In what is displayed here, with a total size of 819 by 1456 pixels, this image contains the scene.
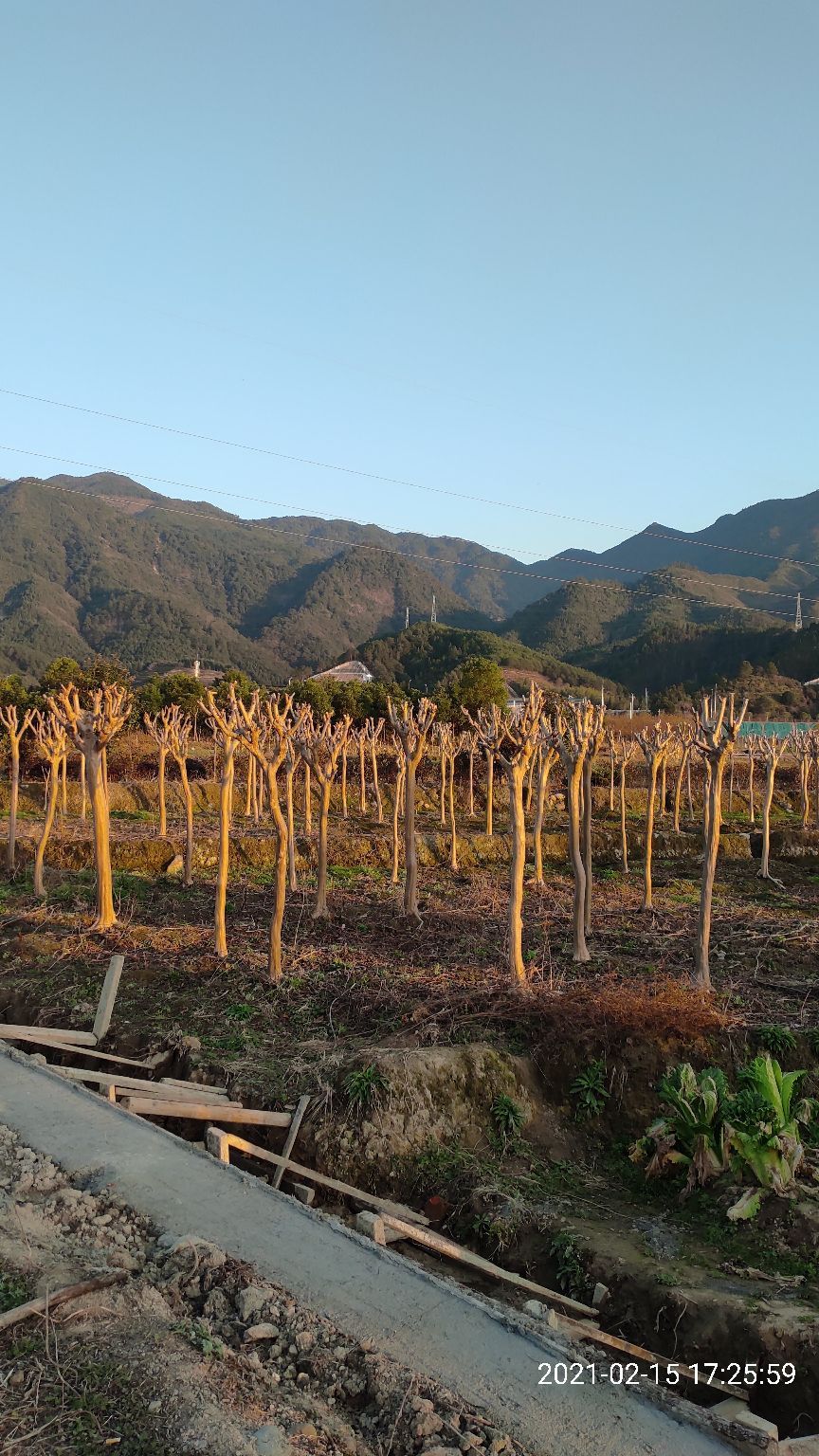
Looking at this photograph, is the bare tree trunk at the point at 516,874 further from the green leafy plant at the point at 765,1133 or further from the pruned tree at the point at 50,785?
the pruned tree at the point at 50,785

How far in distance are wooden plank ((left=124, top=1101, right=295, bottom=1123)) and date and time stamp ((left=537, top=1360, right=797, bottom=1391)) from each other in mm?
3365

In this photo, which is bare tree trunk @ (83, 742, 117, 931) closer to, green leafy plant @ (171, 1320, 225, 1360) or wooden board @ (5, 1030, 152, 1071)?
wooden board @ (5, 1030, 152, 1071)

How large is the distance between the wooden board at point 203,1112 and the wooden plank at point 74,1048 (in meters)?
1.05

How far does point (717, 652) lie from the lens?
8050cm

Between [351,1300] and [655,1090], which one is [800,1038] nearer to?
[655,1090]

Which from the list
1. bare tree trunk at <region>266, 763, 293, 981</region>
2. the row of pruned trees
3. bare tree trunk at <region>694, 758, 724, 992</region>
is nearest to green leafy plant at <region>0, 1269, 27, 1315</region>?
the row of pruned trees

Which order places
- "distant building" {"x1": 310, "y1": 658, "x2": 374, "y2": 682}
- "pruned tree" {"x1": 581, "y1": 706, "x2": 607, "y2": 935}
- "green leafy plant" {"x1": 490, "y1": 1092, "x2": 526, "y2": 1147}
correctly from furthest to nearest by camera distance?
"distant building" {"x1": 310, "y1": 658, "x2": 374, "y2": 682}, "pruned tree" {"x1": 581, "y1": 706, "x2": 607, "y2": 935}, "green leafy plant" {"x1": 490, "y1": 1092, "x2": 526, "y2": 1147}

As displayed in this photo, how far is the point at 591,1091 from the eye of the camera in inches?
332

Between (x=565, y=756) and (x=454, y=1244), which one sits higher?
(x=565, y=756)

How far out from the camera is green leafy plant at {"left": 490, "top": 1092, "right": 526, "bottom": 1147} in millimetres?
7895

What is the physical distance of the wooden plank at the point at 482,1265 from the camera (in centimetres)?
571

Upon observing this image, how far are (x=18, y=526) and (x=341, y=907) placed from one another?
5546 inches

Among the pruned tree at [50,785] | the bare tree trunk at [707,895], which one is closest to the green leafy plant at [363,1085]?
the bare tree trunk at [707,895]

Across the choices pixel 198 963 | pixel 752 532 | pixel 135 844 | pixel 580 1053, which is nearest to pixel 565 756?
pixel 580 1053
